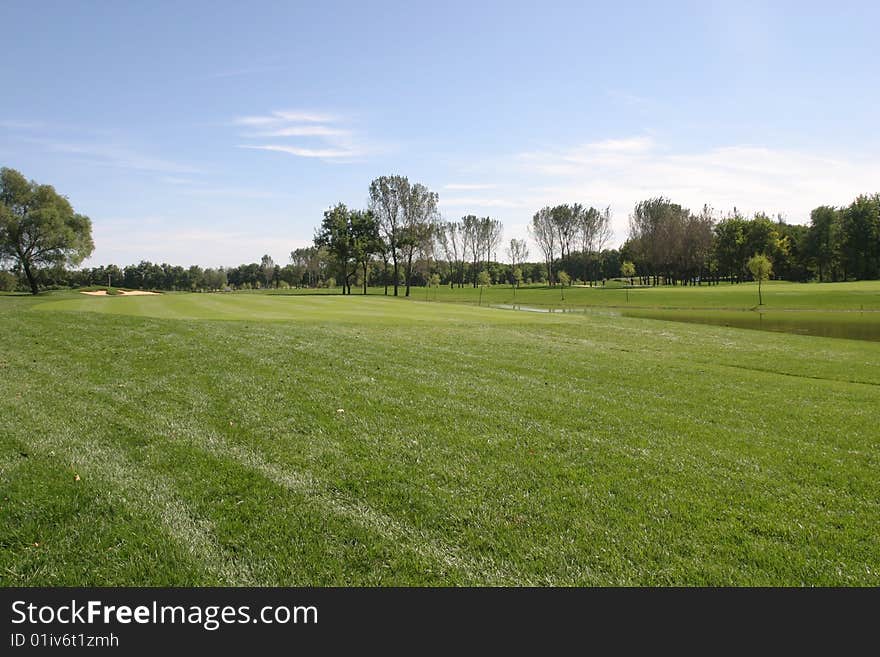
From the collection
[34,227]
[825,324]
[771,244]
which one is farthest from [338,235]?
[771,244]

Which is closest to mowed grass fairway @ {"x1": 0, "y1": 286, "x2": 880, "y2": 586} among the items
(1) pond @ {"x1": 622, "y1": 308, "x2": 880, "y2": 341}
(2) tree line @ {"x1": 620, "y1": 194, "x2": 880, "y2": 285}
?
(1) pond @ {"x1": 622, "y1": 308, "x2": 880, "y2": 341}

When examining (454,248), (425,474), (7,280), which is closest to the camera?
(425,474)

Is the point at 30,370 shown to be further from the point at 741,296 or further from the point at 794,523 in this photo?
the point at 741,296

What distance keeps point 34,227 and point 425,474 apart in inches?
2722

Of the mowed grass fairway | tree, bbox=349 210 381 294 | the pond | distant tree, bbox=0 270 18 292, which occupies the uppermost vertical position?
tree, bbox=349 210 381 294

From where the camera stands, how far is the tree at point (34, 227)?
182ft

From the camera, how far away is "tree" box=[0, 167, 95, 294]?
5544 centimetres

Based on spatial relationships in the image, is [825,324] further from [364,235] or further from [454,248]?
[454,248]

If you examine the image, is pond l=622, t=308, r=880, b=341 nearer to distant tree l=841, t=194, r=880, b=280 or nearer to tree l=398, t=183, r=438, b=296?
tree l=398, t=183, r=438, b=296

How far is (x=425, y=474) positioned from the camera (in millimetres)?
5098

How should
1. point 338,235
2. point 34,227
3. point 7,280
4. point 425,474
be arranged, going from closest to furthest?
point 425,474 → point 34,227 → point 338,235 → point 7,280

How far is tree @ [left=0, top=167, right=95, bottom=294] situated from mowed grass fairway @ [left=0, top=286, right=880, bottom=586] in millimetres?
58407

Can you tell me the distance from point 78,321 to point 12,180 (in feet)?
189

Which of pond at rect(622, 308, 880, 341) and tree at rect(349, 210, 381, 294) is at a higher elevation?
tree at rect(349, 210, 381, 294)
